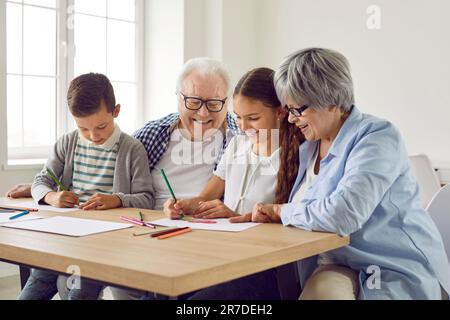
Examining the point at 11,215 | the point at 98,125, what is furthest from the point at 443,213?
the point at 11,215

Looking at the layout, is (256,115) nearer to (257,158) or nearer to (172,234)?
(257,158)

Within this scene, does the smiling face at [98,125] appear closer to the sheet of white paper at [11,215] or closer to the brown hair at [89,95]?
the brown hair at [89,95]

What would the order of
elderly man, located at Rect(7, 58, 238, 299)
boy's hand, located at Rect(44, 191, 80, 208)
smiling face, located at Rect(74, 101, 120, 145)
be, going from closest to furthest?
boy's hand, located at Rect(44, 191, 80, 208)
smiling face, located at Rect(74, 101, 120, 145)
elderly man, located at Rect(7, 58, 238, 299)

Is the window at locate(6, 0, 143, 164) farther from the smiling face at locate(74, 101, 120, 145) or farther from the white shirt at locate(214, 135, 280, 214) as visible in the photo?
the white shirt at locate(214, 135, 280, 214)

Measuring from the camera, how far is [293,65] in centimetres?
179

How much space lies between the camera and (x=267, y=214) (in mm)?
1835

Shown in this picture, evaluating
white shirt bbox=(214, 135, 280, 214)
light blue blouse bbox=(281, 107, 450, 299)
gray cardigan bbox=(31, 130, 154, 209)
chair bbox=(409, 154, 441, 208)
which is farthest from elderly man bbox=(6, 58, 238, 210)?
chair bbox=(409, 154, 441, 208)

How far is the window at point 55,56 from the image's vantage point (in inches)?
163

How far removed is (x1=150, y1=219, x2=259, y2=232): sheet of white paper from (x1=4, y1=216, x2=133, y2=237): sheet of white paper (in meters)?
0.12

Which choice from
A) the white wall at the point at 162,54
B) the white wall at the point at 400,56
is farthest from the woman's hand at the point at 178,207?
the white wall at the point at 162,54

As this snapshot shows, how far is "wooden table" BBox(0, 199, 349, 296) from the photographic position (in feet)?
3.98

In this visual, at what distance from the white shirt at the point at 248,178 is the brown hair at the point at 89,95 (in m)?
0.51
